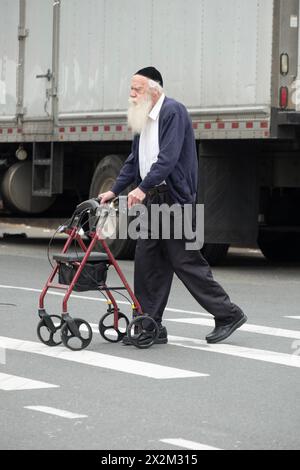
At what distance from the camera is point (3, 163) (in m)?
20.6

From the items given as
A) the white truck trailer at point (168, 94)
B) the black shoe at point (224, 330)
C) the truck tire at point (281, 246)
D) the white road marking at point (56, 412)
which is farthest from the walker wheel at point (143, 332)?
the truck tire at point (281, 246)

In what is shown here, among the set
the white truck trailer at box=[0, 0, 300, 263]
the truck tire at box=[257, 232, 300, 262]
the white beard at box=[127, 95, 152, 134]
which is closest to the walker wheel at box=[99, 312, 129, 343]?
the white beard at box=[127, 95, 152, 134]

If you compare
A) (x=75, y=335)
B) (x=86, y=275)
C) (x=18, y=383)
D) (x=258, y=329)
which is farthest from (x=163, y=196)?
(x=18, y=383)

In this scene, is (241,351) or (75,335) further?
(241,351)

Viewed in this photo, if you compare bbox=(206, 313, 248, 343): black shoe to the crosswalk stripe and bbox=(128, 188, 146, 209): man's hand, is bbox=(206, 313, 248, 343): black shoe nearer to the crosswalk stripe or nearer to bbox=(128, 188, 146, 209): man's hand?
the crosswalk stripe

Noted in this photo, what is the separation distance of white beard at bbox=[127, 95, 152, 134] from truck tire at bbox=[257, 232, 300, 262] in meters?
9.11

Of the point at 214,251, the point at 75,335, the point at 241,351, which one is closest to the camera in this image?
the point at 75,335

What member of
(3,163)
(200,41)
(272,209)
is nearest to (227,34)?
(200,41)

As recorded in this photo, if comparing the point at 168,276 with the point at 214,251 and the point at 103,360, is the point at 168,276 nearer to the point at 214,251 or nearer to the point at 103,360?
the point at 103,360

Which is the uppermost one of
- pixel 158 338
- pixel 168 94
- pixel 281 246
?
pixel 168 94

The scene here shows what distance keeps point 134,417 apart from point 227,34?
9.14 meters

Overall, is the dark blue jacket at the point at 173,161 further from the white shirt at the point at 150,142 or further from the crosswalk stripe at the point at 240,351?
the crosswalk stripe at the point at 240,351

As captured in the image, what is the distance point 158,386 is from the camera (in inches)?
311

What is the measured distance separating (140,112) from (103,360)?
5.80 ft
